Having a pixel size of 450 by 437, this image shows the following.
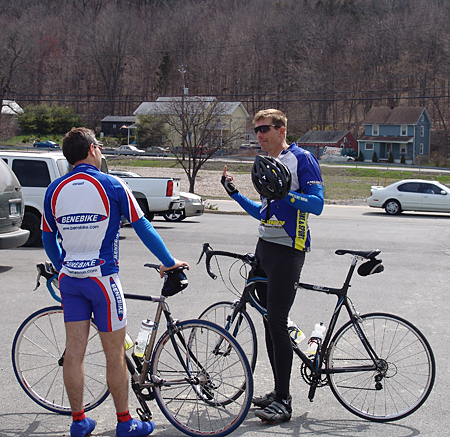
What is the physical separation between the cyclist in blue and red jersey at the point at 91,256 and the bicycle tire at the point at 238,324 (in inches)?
34.6

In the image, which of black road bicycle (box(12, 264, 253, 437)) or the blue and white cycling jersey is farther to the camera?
the blue and white cycling jersey

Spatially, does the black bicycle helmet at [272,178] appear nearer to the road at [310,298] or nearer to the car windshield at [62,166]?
the road at [310,298]

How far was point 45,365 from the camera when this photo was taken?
4000mm

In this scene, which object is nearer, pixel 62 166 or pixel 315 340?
pixel 315 340

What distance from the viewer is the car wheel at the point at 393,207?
23.4 m

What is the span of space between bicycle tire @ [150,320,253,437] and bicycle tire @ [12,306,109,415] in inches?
20.3

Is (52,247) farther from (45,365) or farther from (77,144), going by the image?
(45,365)

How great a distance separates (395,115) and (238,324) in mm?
82095

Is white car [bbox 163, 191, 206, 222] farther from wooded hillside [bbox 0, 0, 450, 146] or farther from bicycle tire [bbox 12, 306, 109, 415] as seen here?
wooded hillside [bbox 0, 0, 450, 146]

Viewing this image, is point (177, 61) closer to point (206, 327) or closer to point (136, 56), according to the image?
point (136, 56)

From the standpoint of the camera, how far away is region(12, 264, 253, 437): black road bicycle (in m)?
3.52

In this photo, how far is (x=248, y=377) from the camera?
11.2 feet

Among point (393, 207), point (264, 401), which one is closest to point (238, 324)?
point (264, 401)

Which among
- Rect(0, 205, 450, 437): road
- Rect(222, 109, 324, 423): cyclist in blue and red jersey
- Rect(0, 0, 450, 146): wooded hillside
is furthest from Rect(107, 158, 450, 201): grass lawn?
Rect(0, 0, 450, 146): wooded hillside
